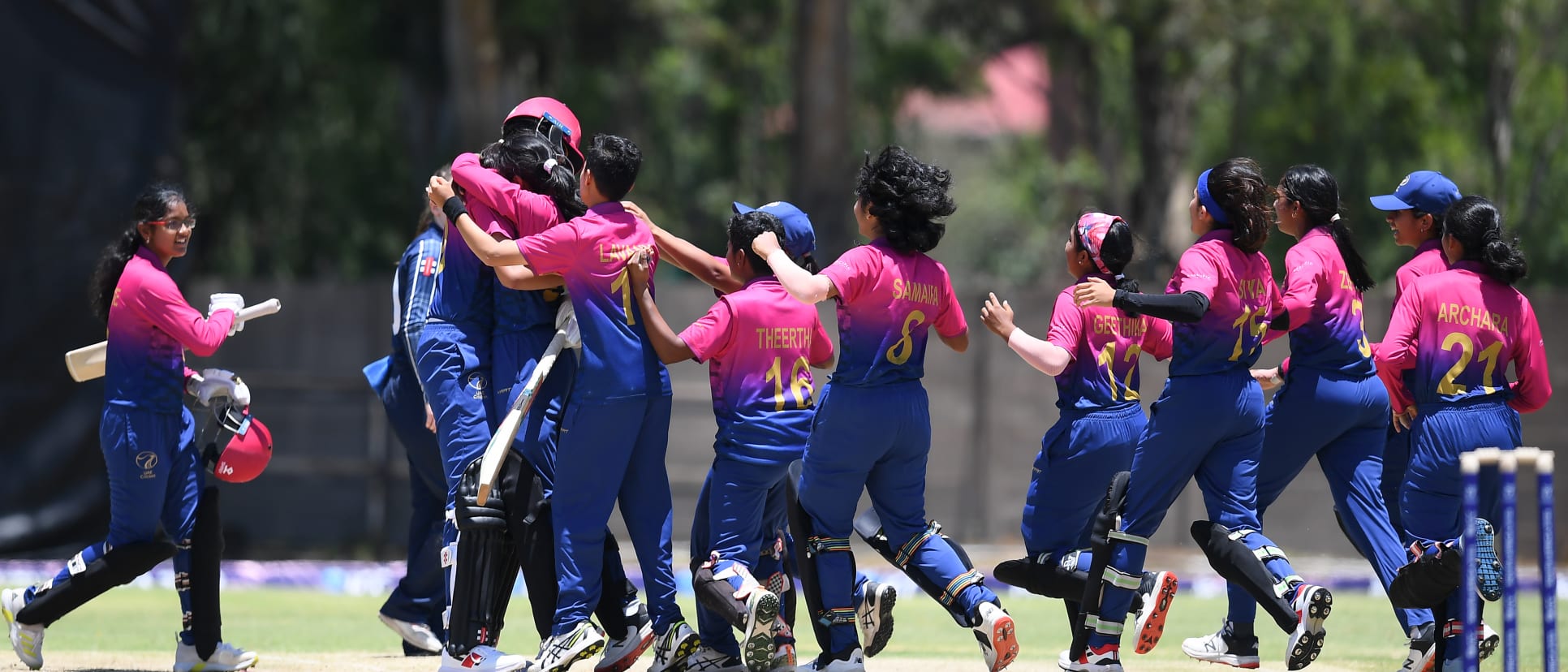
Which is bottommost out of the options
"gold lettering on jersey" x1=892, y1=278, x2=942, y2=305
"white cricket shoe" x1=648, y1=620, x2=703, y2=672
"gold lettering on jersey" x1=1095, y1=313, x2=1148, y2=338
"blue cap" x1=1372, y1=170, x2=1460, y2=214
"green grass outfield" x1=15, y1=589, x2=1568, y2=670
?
"green grass outfield" x1=15, y1=589, x2=1568, y2=670

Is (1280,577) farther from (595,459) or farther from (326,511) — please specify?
(326,511)

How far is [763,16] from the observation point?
76.0 ft

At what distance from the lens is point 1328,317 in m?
6.83

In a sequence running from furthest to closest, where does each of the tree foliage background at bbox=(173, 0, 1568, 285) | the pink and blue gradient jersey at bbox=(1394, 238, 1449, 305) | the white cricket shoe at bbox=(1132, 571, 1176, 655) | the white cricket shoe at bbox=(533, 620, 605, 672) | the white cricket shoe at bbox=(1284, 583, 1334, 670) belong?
the tree foliage background at bbox=(173, 0, 1568, 285)
the pink and blue gradient jersey at bbox=(1394, 238, 1449, 305)
the white cricket shoe at bbox=(1132, 571, 1176, 655)
the white cricket shoe at bbox=(1284, 583, 1334, 670)
the white cricket shoe at bbox=(533, 620, 605, 672)

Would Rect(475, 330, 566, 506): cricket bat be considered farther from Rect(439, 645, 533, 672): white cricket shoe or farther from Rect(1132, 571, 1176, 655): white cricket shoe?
Rect(1132, 571, 1176, 655): white cricket shoe

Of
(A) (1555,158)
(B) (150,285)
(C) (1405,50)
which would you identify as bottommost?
(B) (150,285)

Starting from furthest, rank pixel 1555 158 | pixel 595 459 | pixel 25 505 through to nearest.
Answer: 1. pixel 1555 158
2. pixel 25 505
3. pixel 595 459

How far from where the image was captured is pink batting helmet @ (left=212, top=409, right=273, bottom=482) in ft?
22.6

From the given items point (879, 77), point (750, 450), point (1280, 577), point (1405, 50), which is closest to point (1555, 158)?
point (1405, 50)

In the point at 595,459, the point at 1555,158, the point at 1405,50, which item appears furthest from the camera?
the point at 1405,50

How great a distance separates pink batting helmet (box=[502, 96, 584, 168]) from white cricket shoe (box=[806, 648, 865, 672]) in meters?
2.25

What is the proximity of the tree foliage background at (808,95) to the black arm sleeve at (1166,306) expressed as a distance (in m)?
10.3

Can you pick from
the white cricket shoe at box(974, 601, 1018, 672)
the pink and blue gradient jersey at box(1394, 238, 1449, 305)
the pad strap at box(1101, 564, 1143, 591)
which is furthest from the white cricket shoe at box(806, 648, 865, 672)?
the pink and blue gradient jersey at box(1394, 238, 1449, 305)

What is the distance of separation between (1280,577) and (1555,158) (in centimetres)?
1169
